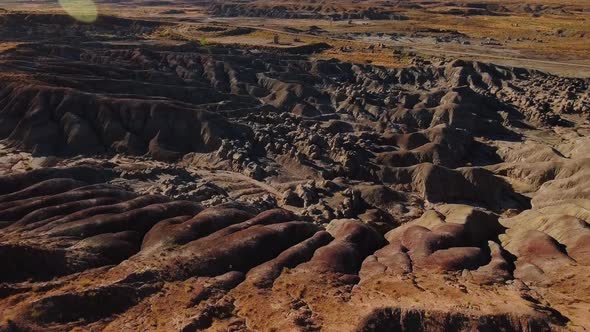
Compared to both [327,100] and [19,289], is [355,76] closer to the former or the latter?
[327,100]

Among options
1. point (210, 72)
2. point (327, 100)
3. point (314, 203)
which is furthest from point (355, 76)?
point (314, 203)

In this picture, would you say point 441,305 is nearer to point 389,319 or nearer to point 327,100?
point 389,319

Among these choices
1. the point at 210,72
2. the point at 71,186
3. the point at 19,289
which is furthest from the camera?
the point at 210,72

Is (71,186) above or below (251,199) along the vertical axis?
above

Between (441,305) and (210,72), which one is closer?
(441,305)

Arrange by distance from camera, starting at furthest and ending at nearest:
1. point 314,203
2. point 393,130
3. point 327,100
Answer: point 327,100 < point 393,130 < point 314,203

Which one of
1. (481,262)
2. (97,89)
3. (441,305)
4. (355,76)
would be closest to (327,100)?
(355,76)
